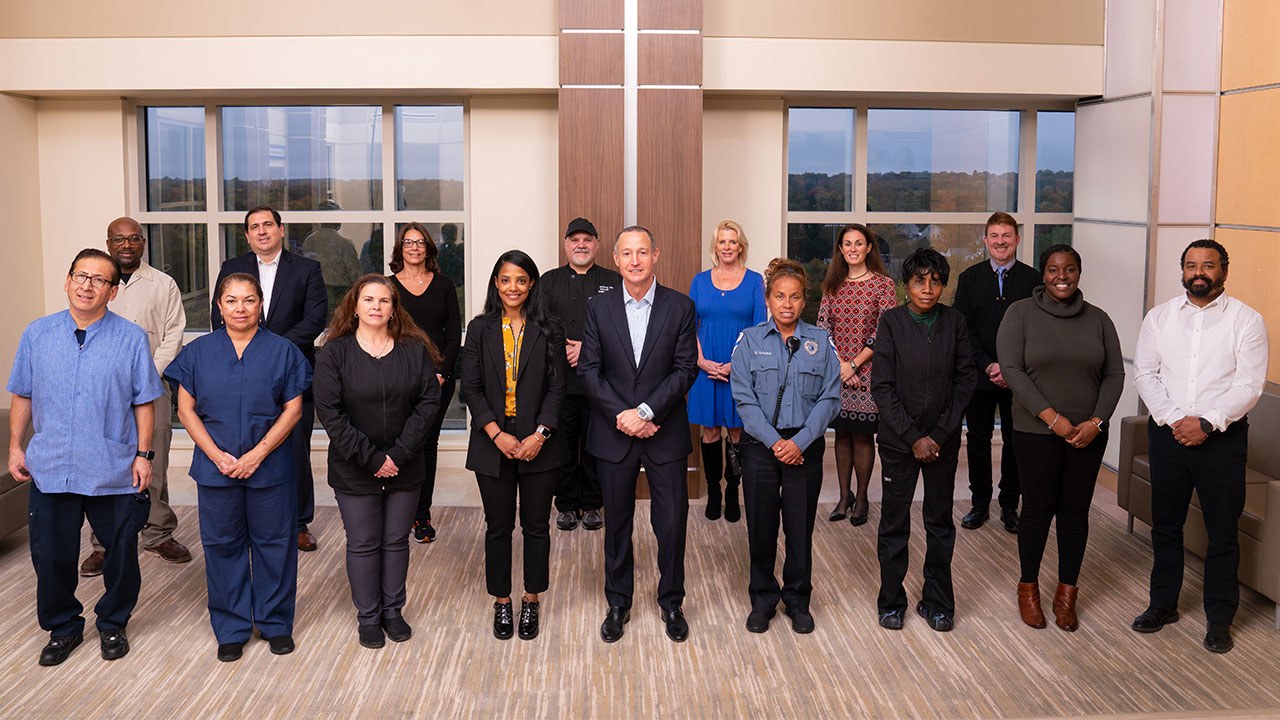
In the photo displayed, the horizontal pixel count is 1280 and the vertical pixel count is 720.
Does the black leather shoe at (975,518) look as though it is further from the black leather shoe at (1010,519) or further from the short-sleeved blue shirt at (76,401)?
the short-sleeved blue shirt at (76,401)

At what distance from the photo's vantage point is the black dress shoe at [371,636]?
438 cm

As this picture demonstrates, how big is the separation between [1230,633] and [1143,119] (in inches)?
137

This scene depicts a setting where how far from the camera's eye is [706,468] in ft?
20.3

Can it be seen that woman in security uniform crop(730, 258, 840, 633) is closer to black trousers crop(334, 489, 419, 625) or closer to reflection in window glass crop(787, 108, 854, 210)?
black trousers crop(334, 489, 419, 625)

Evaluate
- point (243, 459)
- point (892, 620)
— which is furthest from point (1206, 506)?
point (243, 459)

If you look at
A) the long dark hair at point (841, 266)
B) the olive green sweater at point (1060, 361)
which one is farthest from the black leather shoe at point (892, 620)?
the long dark hair at point (841, 266)

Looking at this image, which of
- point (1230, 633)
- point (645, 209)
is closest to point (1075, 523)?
Result: point (1230, 633)

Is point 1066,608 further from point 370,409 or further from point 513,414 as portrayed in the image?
point 370,409

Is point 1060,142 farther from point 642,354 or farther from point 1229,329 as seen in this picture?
point 642,354

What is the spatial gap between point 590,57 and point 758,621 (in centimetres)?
368

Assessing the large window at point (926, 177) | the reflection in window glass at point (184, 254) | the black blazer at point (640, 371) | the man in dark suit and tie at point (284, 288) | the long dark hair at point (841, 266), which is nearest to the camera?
the black blazer at point (640, 371)

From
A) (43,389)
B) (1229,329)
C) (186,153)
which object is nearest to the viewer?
(43,389)

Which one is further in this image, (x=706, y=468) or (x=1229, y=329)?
(x=706, y=468)

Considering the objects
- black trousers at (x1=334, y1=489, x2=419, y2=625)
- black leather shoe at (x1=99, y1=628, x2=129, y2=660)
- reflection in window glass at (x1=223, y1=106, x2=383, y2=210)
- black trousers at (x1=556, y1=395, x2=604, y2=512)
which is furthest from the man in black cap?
black leather shoe at (x1=99, y1=628, x2=129, y2=660)
